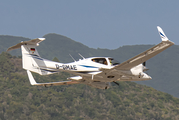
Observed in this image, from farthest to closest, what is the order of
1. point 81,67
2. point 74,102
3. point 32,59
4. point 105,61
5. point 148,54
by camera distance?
point 74,102, point 105,61, point 32,59, point 81,67, point 148,54

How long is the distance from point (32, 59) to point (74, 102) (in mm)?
92586

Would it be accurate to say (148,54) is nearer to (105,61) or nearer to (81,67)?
(105,61)

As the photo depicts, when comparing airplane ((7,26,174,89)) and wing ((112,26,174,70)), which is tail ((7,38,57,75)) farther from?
wing ((112,26,174,70))

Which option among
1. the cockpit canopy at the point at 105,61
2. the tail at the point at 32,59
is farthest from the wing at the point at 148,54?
the tail at the point at 32,59

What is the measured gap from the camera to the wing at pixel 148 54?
95.2ft

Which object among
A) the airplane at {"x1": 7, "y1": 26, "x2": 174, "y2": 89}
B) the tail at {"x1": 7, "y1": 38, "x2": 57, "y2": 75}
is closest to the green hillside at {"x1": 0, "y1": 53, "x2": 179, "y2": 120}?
the tail at {"x1": 7, "y1": 38, "x2": 57, "y2": 75}

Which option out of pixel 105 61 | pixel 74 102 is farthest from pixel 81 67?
pixel 74 102

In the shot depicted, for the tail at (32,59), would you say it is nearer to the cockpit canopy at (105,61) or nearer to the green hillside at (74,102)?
the cockpit canopy at (105,61)

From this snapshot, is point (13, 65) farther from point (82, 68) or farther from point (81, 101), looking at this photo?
point (82, 68)

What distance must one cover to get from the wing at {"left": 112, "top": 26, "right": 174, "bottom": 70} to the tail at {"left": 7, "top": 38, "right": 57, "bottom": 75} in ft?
26.9

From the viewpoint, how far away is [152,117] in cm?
12688

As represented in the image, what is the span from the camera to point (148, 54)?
3281 centimetres

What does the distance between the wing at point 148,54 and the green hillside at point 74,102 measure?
83.8 meters

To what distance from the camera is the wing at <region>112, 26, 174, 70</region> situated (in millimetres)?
29016
